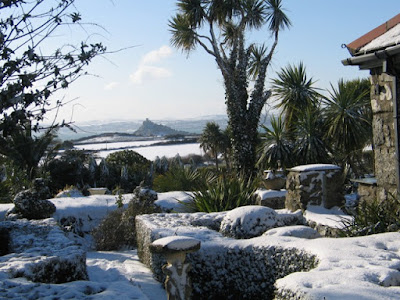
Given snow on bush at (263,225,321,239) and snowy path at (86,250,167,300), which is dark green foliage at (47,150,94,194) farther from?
snow on bush at (263,225,321,239)

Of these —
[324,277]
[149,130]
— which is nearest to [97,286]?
[324,277]

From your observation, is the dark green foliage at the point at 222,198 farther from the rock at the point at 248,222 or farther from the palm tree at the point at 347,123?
the palm tree at the point at 347,123

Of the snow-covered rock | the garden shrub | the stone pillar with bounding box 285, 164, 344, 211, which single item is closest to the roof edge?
the stone pillar with bounding box 285, 164, 344, 211

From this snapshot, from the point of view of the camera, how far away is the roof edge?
725 centimetres

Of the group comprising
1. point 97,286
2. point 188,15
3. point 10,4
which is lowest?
point 97,286

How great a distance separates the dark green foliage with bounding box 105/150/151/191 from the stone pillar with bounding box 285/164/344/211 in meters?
9.83

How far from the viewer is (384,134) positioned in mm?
6852

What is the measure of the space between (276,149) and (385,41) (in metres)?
6.97

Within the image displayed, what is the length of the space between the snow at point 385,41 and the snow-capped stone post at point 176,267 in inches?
178

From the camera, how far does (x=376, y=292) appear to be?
115 inches

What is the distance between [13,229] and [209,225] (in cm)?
268

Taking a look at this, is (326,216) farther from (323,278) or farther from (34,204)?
(34,204)

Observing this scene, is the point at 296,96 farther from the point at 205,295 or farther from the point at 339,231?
the point at 205,295

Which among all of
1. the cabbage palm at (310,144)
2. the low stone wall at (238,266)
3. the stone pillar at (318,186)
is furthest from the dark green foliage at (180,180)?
the low stone wall at (238,266)
